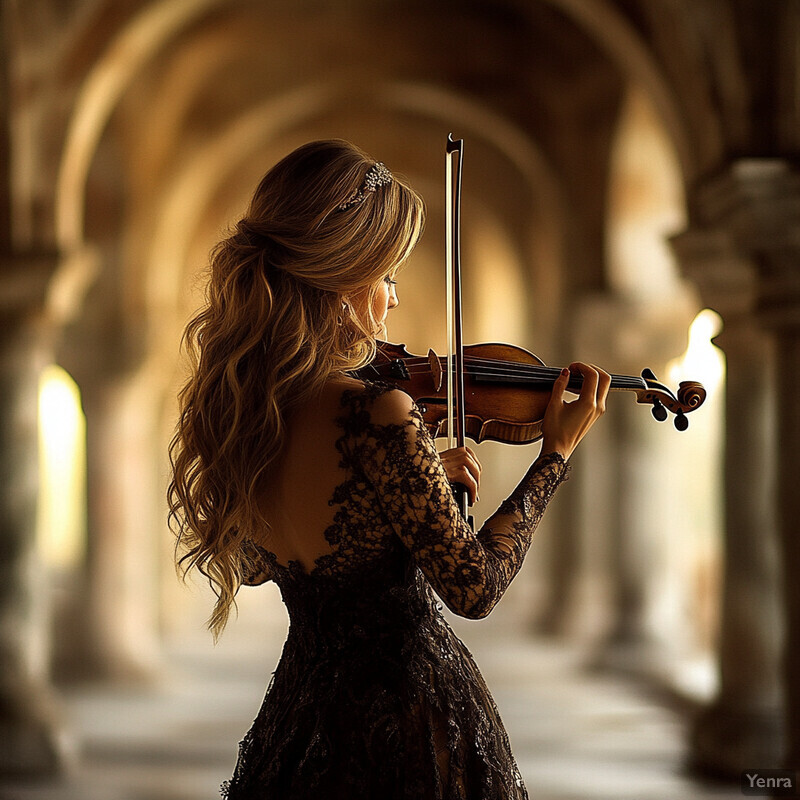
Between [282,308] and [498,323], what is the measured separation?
1304 cm

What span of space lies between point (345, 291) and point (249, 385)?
223mm

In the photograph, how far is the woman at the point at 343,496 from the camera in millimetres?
1917

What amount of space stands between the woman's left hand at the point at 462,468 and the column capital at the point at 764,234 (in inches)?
125

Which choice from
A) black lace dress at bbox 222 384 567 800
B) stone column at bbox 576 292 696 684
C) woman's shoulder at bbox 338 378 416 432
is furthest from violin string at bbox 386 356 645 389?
stone column at bbox 576 292 696 684

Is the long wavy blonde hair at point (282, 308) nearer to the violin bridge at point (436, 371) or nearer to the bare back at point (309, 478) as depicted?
the bare back at point (309, 478)

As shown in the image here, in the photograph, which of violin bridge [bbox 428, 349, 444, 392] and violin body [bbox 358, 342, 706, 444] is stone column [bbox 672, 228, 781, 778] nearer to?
violin body [bbox 358, 342, 706, 444]

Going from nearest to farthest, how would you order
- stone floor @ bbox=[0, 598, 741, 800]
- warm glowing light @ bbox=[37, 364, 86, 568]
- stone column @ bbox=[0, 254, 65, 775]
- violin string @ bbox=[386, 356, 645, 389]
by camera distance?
violin string @ bbox=[386, 356, 645, 389] < stone floor @ bbox=[0, 598, 741, 800] < stone column @ bbox=[0, 254, 65, 775] < warm glowing light @ bbox=[37, 364, 86, 568]

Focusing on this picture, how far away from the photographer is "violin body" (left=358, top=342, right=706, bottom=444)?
7.02ft

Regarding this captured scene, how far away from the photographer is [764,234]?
15.9 feet

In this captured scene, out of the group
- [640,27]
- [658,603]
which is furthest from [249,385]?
[658,603]

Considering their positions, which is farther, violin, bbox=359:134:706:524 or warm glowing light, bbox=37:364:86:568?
warm glowing light, bbox=37:364:86:568

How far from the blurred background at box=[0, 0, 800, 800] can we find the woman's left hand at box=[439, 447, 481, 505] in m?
0.78

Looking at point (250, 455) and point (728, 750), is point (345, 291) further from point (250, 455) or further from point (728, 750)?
point (728, 750)

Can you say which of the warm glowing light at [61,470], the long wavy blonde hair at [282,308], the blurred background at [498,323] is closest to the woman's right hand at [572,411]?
the long wavy blonde hair at [282,308]
